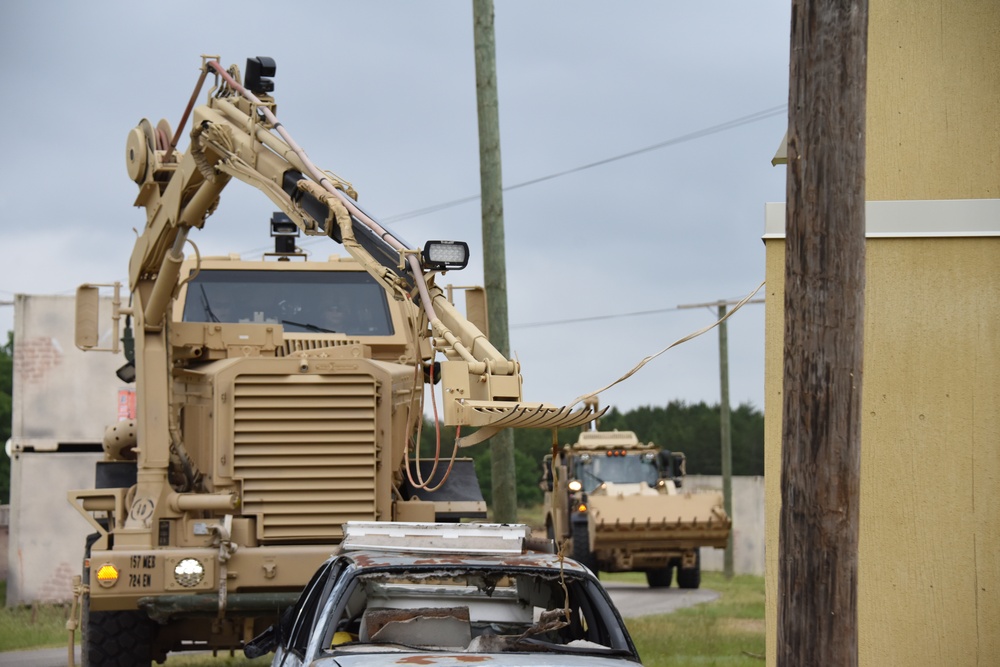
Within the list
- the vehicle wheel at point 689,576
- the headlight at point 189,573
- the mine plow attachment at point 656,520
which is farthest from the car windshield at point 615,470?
the headlight at point 189,573

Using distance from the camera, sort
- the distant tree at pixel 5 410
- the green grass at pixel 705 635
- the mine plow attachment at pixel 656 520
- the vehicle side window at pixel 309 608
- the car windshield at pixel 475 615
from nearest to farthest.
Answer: the car windshield at pixel 475 615, the vehicle side window at pixel 309 608, the green grass at pixel 705 635, the mine plow attachment at pixel 656 520, the distant tree at pixel 5 410

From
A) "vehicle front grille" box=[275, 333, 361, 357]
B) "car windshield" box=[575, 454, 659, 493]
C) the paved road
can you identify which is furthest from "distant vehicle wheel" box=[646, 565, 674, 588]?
"vehicle front grille" box=[275, 333, 361, 357]

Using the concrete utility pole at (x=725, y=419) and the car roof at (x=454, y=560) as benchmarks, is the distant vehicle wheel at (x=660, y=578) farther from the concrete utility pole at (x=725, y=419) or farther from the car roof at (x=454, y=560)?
the car roof at (x=454, y=560)

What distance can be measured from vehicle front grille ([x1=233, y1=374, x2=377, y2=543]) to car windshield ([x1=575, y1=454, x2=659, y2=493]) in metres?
16.8

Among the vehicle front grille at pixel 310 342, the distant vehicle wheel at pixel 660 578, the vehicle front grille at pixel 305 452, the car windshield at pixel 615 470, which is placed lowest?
the distant vehicle wheel at pixel 660 578

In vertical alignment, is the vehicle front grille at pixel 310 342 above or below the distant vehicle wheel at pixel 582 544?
above

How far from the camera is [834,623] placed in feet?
21.1

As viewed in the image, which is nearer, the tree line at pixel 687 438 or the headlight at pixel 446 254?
the headlight at pixel 446 254

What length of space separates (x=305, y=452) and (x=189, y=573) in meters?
1.27

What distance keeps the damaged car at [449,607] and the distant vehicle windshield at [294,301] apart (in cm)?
440

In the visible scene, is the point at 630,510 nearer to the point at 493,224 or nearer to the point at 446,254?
the point at 493,224

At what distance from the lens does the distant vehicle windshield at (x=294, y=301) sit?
1221 centimetres

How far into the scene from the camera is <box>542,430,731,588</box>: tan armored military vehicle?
25125 mm

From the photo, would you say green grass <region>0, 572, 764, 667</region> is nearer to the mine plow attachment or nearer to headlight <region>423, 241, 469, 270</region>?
the mine plow attachment
